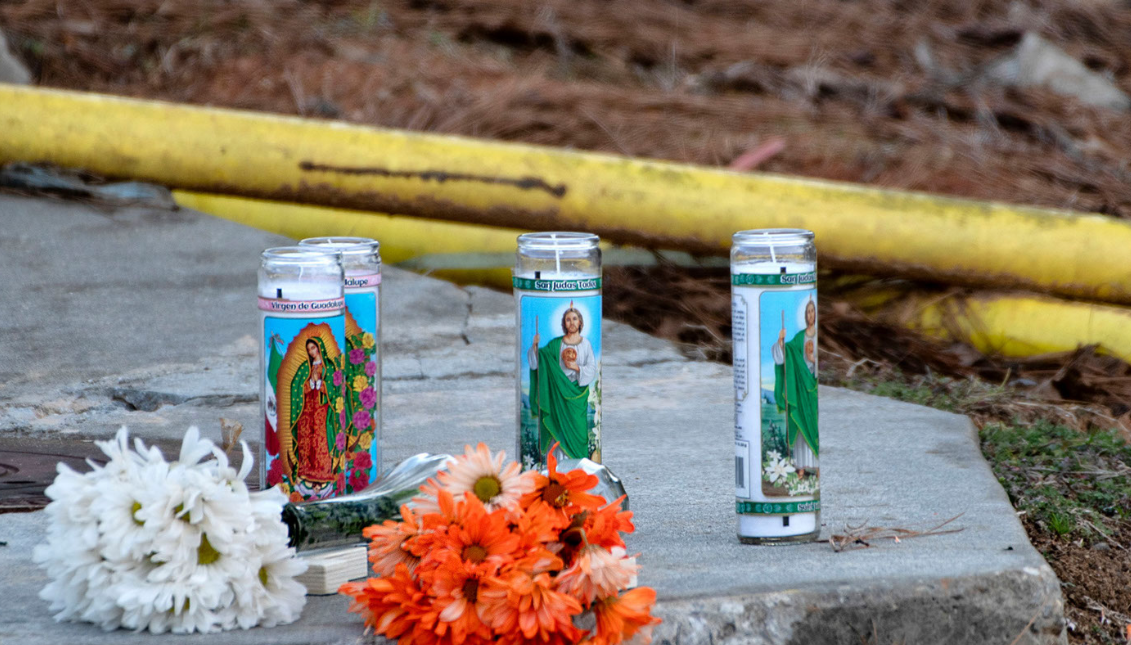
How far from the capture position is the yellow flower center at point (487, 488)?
64.9 inches

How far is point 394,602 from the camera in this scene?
1544 millimetres

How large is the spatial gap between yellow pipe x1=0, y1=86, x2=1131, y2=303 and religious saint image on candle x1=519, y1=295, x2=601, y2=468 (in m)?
2.01

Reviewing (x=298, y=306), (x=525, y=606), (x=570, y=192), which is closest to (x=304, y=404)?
(x=298, y=306)

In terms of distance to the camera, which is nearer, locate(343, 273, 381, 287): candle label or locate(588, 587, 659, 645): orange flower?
locate(588, 587, 659, 645): orange flower

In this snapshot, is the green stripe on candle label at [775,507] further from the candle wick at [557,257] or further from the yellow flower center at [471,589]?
the yellow flower center at [471,589]

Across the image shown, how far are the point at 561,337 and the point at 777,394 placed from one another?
384mm

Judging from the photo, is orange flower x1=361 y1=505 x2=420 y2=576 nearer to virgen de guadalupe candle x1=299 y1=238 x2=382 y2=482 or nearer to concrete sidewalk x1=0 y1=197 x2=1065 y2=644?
concrete sidewalk x1=0 y1=197 x2=1065 y2=644

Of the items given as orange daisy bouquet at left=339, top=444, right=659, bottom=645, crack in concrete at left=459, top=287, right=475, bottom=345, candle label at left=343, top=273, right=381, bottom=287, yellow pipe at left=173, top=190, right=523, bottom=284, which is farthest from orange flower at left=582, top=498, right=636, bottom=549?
yellow pipe at left=173, top=190, right=523, bottom=284

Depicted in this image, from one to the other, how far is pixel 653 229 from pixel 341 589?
2.59 m

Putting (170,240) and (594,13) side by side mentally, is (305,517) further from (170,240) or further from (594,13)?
(594,13)

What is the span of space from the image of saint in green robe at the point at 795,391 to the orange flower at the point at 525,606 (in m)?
0.63

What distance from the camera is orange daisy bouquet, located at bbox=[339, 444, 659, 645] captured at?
1.49 m

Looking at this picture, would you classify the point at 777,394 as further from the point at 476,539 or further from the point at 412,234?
the point at 412,234

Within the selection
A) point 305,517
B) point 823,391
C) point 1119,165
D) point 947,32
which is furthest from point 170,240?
point 947,32
